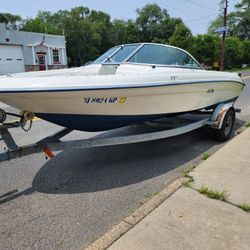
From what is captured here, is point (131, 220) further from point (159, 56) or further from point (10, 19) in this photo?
point (10, 19)

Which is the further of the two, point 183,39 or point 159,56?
point 183,39

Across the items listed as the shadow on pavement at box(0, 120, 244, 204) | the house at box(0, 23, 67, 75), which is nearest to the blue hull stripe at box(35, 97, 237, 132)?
the shadow on pavement at box(0, 120, 244, 204)

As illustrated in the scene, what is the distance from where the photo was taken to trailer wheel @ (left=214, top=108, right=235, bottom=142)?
206 inches

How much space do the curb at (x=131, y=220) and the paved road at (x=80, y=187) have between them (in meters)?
0.11

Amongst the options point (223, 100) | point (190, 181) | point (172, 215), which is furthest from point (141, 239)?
point (223, 100)

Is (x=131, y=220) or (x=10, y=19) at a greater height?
(x=10, y=19)

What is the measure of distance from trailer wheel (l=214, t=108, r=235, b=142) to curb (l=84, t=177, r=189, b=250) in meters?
2.14

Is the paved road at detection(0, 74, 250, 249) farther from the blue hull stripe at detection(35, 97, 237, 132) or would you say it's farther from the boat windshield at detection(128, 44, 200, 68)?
the boat windshield at detection(128, 44, 200, 68)

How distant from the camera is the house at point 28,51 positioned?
2480 centimetres

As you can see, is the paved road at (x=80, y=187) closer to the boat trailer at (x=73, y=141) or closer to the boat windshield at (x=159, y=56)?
the boat trailer at (x=73, y=141)

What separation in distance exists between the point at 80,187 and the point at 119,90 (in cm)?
136

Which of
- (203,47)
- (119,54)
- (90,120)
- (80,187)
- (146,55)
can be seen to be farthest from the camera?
(203,47)

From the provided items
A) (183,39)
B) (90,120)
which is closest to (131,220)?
(90,120)

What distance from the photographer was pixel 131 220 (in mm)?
2740
